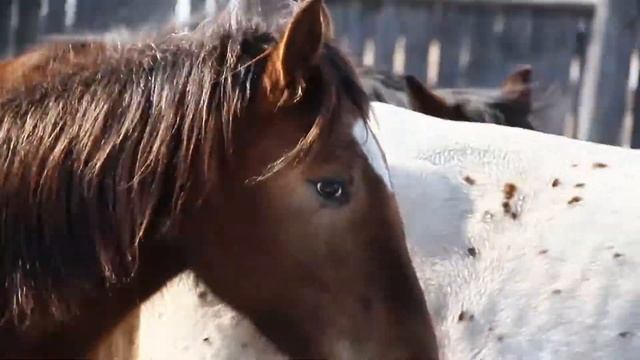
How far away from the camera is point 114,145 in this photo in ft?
6.59

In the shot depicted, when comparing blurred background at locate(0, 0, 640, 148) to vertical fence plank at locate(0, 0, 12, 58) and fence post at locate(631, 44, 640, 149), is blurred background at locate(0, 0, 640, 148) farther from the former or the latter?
vertical fence plank at locate(0, 0, 12, 58)

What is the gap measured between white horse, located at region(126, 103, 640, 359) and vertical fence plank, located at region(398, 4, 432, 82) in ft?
5.91

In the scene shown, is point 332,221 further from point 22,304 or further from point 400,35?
point 400,35

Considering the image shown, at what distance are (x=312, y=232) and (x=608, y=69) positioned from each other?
210 cm

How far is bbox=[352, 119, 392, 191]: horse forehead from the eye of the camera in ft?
6.81

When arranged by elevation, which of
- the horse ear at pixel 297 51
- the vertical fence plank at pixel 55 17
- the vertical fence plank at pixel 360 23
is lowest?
Answer: the vertical fence plank at pixel 55 17

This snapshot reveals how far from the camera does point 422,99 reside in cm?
346

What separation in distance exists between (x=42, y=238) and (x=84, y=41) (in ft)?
1.32

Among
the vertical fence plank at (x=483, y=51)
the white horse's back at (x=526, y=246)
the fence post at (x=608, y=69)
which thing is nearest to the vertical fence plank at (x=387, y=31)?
the vertical fence plank at (x=483, y=51)

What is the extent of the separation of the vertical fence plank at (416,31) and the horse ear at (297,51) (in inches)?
93.9

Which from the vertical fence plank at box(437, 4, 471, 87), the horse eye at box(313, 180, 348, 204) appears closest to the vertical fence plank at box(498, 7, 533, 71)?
the vertical fence plank at box(437, 4, 471, 87)

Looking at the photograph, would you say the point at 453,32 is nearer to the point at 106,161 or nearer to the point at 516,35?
the point at 516,35

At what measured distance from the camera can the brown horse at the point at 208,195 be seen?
79.0 inches

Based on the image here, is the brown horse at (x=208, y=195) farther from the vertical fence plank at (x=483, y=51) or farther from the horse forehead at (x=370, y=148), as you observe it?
the vertical fence plank at (x=483, y=51)
